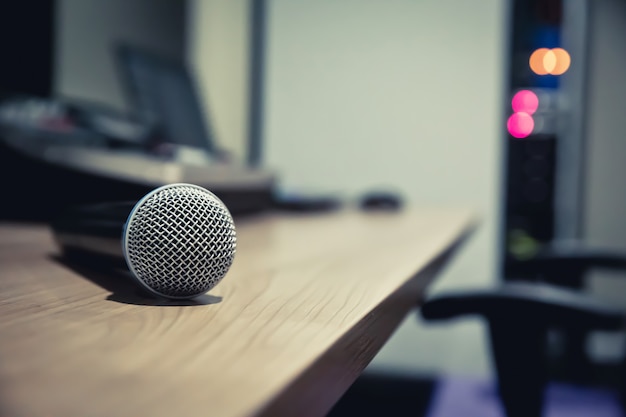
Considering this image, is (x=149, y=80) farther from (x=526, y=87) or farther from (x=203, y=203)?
(x=526, y=87)

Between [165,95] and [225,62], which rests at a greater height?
[225,62]

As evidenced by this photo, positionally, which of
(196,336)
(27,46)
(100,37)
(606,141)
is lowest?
(196,336)

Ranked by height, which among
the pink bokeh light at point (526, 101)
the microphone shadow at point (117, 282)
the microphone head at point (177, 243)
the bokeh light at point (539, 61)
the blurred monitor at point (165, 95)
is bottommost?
the microphone shadow at point (117, 282)

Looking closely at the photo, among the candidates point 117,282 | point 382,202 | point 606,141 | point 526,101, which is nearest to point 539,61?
point 526,101

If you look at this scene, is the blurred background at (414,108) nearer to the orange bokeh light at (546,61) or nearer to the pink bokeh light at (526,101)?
the pink bokeh light at (526,101)

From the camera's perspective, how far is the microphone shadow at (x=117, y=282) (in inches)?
15.0

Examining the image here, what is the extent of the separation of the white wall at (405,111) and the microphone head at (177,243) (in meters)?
2.08

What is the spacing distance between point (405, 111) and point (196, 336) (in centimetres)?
229

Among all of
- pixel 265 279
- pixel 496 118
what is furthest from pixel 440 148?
pixel 265 279

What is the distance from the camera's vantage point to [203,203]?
0.40 meters

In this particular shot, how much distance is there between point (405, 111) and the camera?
8.21 feet

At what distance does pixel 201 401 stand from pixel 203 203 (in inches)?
8.2

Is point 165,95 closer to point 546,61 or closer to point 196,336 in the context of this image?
point 196,336

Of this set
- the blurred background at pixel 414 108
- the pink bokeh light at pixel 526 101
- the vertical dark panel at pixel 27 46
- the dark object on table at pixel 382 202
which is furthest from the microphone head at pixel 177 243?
the pink bokeh light at pixel 526 101
